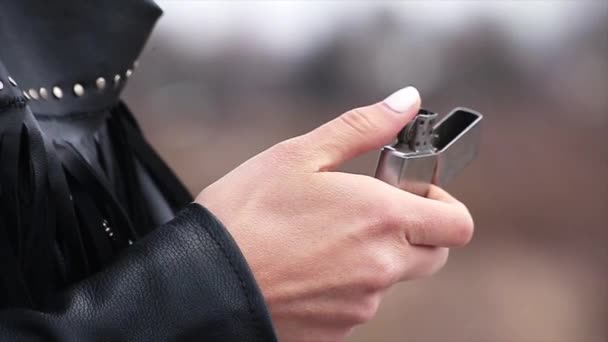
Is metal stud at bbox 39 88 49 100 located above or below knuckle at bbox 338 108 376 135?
below

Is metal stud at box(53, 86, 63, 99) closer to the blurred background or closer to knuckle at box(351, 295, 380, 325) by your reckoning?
knuckle at box(351, 295, 380, 325)

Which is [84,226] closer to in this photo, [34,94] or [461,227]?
[34,94]

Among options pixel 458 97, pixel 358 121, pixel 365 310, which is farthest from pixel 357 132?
pixel 458 97

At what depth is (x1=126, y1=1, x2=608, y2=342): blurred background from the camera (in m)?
1.71

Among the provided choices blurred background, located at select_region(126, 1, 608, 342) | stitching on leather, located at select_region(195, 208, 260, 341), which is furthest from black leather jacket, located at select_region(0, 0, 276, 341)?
blurred background, located at select_region(126, 1, 608, 342)

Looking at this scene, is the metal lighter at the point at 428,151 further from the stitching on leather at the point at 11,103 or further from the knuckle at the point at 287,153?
the stitching on leather at the point at 11,103

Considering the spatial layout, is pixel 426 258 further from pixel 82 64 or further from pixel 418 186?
pixel 82 64

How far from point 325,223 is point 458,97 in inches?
63.8

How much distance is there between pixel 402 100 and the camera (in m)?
0.45

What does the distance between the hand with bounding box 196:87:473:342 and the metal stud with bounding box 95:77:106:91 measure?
0.40 ft

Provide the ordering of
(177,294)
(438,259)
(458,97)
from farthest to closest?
(458,97) → (438,259) → (177,294)

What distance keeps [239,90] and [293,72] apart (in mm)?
166

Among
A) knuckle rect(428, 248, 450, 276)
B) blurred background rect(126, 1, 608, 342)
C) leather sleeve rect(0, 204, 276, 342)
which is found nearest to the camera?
leather sleeve rect(0, 204, 276, 342)

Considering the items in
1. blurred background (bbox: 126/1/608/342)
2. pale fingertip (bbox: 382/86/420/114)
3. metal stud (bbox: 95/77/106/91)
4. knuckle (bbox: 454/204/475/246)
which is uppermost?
pale fingertip (bbox: 382/86/420/114)
